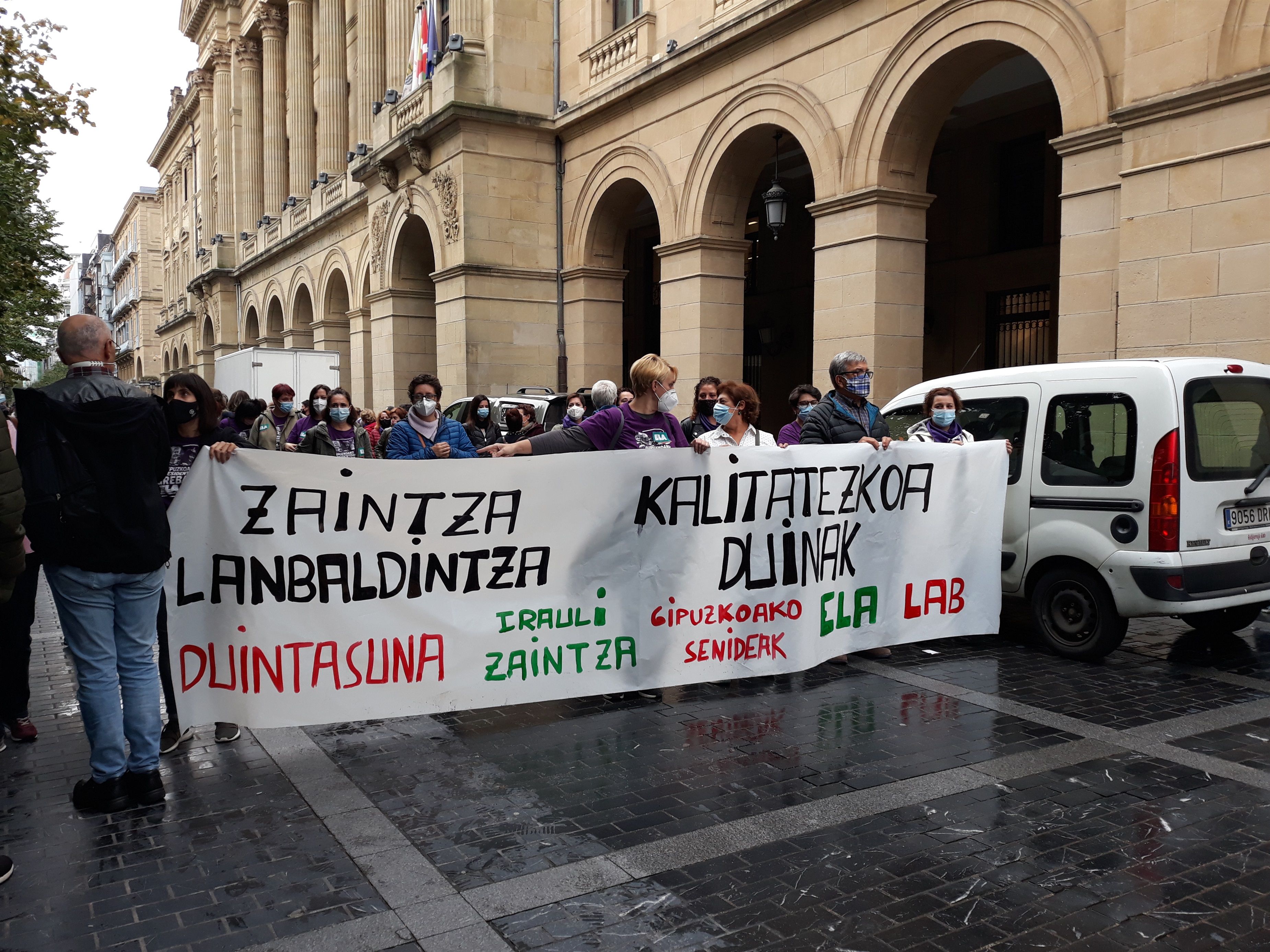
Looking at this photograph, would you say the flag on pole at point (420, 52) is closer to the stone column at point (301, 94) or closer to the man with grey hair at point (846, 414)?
the stone column at point (301, 94)

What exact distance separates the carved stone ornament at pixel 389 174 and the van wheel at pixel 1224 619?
2035 centimetres

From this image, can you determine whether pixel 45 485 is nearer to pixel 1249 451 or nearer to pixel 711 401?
pixel 711 401

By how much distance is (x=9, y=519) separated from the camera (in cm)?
376

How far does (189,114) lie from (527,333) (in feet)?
150

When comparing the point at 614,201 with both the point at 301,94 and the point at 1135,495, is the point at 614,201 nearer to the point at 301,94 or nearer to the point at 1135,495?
the point at 1135,495

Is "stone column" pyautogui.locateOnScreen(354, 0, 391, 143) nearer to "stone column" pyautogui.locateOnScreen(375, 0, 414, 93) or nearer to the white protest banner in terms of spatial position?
"stone column" pyautogui.locateOnScreen(375, 0, 414, 93)

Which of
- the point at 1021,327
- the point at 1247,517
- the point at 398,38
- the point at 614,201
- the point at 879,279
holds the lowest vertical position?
the point at 1247,517

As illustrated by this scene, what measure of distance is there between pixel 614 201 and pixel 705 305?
4.24m

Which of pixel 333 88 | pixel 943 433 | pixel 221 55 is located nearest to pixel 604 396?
pixel 943 433

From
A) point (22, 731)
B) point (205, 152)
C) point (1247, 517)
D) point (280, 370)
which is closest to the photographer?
point (22, 731)

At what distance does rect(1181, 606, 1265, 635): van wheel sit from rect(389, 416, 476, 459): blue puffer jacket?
5.40 metres

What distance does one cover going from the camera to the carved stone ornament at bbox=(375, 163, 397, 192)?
23375mm

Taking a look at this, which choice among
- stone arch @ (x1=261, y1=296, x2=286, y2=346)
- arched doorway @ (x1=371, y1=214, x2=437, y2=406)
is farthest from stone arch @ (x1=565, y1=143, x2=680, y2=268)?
stone arch @ (x1=261, y1=296, x2=286, y2=346)

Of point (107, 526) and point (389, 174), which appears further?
point (389, 174)
